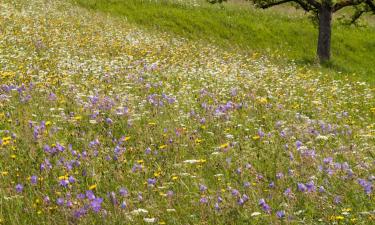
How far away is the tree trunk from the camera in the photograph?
2162 cm

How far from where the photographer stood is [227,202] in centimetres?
461

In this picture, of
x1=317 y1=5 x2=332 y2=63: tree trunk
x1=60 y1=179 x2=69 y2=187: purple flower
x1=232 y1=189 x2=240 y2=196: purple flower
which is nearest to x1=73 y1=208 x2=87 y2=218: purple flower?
x1=60 y1=179 x2=69 y2=187: purple flower

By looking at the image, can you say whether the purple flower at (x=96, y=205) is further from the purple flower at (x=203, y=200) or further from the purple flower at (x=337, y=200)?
the purple flower at (x=337, y=200)

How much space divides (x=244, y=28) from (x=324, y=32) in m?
6.81

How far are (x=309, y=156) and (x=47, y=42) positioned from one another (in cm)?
1005

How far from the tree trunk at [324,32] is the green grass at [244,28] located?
7.86 feet

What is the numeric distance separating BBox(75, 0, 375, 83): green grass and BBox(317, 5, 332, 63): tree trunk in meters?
2.40

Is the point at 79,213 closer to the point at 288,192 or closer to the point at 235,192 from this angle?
the point at 235,192

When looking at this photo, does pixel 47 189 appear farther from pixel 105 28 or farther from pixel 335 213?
pixel 105 28

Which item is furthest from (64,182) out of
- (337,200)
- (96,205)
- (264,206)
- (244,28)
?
(244,28)

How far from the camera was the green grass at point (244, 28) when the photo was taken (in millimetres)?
25688

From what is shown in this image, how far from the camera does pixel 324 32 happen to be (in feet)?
71.6

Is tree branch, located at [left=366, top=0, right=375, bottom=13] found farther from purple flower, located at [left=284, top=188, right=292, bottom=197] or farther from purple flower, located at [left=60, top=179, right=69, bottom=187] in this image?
purple flower, located at [left=60, top=179, right=69, bottom=187]

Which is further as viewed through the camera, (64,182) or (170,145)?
(170,145)
